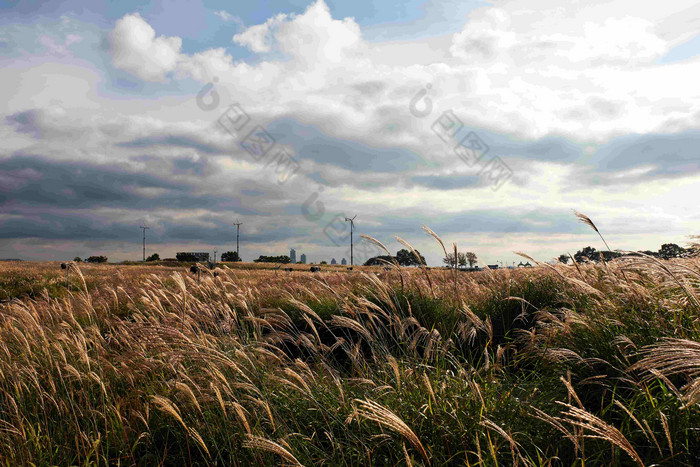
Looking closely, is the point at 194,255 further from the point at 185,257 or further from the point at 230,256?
the point at 230,256

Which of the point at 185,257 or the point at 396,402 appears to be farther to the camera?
the point at 185,257

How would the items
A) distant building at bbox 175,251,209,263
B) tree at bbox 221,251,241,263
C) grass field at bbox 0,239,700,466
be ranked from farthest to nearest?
tree at bbox 221,251,241,263 < distant building at bbox 175,251,209,263 < grass field at bbox 0,239,700,466

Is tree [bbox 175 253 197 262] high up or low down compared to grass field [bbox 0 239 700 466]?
up

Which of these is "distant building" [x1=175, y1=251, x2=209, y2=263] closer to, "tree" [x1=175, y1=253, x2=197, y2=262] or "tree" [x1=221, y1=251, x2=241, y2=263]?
"tree" [x1=175, y1=253, x2=197, y2=262]

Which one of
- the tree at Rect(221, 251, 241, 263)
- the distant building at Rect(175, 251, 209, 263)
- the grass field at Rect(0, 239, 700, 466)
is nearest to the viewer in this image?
the grass field at Rect(0, 239, 700, 466)

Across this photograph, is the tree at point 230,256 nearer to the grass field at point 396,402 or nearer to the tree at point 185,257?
the tree at point 185,257

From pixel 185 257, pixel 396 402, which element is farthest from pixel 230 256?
pixel 396 402

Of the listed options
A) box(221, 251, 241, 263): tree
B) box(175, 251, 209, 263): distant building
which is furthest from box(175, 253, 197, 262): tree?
box(221, 251, 241, 263): tree

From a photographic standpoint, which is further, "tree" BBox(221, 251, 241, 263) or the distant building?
"tree" BBox(221, 251, 241, 263)

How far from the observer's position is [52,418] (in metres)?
4.68

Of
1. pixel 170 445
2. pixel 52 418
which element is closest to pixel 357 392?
pixel 170 445

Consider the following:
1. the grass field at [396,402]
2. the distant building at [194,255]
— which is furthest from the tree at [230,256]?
the grass field at [396,402]

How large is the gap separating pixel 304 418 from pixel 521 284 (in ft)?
21.5

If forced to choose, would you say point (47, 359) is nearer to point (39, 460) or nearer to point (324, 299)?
point (39, 460)
